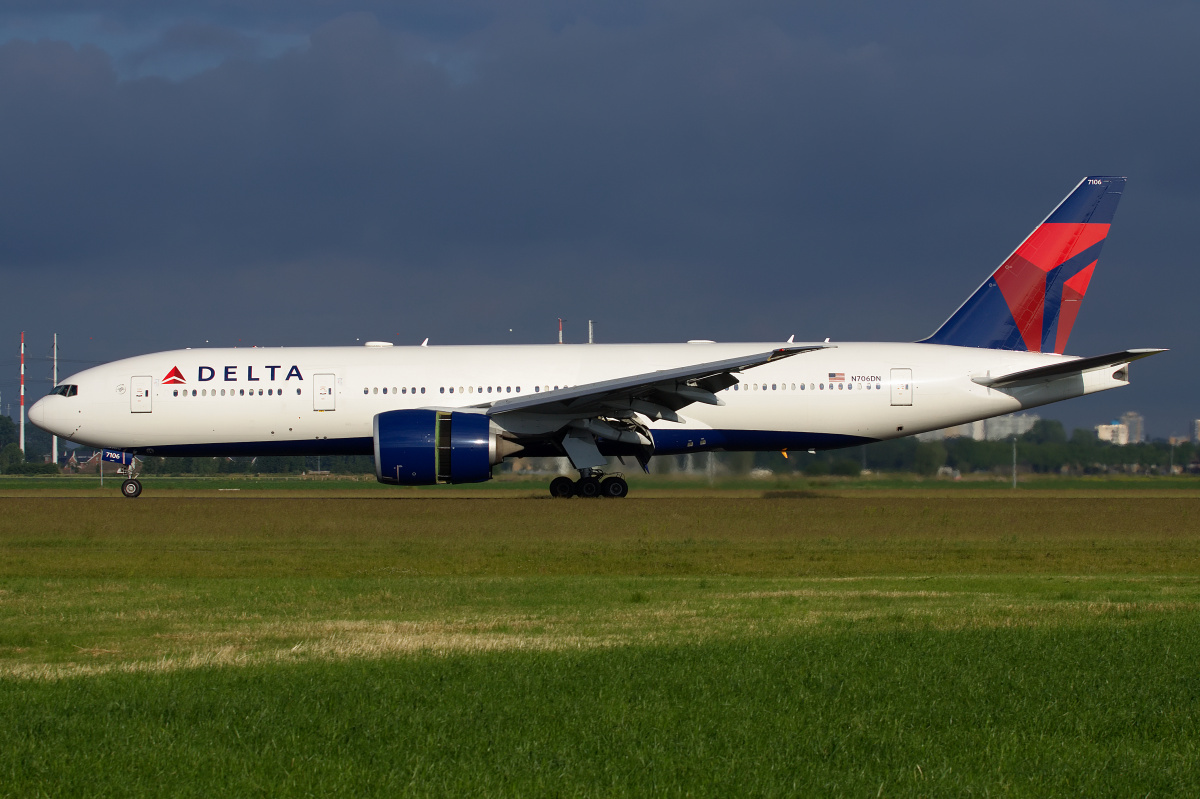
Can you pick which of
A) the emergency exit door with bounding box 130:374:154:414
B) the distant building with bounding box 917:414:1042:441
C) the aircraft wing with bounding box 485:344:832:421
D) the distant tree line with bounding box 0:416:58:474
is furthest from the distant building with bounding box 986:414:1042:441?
the distant tree line with bounding box 0:416:58:474

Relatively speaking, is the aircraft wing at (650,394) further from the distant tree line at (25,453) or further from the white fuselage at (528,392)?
the distant tree line at (25,453)

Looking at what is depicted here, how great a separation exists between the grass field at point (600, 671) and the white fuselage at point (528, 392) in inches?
340

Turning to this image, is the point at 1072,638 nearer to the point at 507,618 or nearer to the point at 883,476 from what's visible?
the point at 507,618

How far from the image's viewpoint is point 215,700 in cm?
519

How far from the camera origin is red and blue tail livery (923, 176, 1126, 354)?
22672mm

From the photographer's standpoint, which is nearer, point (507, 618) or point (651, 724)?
point (651, 724)

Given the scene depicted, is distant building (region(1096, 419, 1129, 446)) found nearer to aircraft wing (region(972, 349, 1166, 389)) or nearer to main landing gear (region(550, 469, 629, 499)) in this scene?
aircraft wing (region(972, 349, 1166, 389))

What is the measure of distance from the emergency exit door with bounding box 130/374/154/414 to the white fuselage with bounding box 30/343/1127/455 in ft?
0.09

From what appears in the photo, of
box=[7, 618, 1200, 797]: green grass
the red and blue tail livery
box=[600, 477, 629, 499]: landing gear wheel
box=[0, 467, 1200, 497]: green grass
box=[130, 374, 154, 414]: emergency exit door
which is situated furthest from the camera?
box=[0, 467, 1200, 497]: green grass

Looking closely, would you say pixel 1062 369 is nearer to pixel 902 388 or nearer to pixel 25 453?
pixel 902 388

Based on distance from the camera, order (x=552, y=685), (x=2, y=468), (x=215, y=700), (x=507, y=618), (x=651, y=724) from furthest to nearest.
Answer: (x=2, y=468)
(x=507, y=618)
(x=552, y=685)
(x=215, y=700)
(x=651, y=724)

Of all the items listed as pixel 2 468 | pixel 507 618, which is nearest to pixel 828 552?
pixel 507 618

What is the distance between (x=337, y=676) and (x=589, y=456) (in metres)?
A: 14.6

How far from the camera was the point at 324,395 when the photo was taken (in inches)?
858
